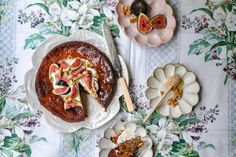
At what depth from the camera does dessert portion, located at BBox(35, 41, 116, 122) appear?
119cm

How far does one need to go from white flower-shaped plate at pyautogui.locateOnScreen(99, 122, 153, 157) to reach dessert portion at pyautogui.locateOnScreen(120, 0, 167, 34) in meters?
0.24

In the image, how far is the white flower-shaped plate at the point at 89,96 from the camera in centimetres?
120

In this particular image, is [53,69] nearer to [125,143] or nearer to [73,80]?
[73,80]

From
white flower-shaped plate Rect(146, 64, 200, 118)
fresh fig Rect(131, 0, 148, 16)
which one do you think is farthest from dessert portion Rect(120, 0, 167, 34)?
white flower-shaped plate Rect(146, 64, 200, 118)

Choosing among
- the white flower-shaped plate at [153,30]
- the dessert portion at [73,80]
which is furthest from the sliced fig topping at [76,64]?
the white flower-shaped plate at [153,30]

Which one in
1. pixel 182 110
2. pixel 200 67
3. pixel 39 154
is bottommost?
pixel 39 154

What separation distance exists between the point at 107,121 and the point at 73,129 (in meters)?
0.09

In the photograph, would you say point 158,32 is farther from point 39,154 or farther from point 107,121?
point 39,154

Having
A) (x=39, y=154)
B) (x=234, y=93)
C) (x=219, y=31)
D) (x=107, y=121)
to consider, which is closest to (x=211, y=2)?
(x=219, y=31)

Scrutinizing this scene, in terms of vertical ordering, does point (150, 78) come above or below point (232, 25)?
below

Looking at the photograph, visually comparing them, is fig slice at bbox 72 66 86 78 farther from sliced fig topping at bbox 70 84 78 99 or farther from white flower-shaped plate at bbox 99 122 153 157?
white flower-shaped plate at bbox 99 122 153 157

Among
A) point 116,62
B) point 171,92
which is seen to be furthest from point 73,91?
point 171,92

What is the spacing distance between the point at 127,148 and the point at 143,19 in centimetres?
33

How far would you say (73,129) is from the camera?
1.20 metres
